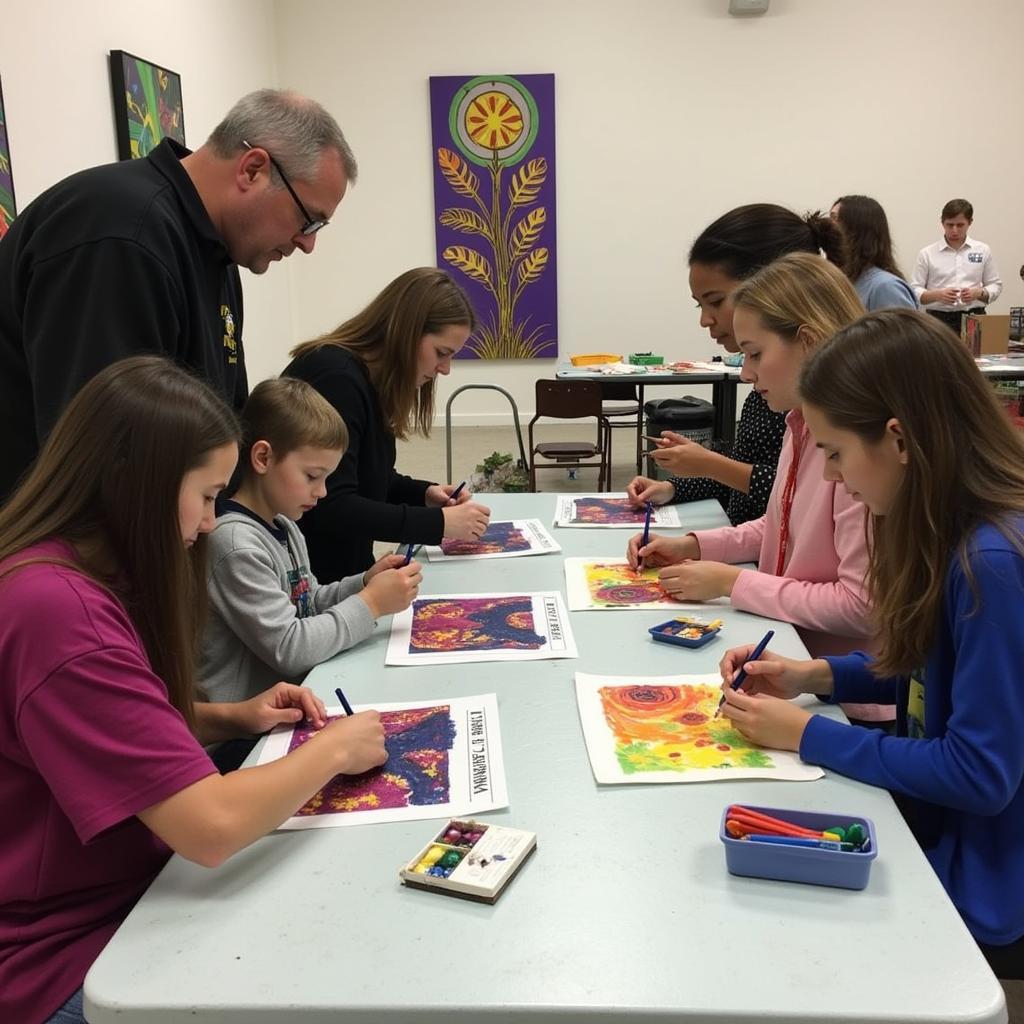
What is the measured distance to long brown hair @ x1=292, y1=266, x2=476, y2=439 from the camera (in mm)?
2104

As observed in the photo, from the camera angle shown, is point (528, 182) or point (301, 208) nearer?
point (301, 208)

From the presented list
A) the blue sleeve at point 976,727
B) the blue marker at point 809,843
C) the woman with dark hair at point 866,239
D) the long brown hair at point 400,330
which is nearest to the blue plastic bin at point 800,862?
the blue marker at point 809,843

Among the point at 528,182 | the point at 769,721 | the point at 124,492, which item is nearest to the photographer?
the point at 124,492

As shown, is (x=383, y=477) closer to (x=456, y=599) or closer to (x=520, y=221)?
(x=456, y=599)

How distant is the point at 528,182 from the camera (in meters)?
7.04

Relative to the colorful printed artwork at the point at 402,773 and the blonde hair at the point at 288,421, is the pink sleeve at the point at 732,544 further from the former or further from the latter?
the colorful printed artwork at the point at 402,773

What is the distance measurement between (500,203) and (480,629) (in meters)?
6.07

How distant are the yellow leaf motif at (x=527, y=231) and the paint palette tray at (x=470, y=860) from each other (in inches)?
259

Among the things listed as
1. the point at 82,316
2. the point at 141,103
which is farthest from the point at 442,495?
the point at 141,103

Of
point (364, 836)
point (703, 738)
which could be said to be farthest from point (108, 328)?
point (703, 738)

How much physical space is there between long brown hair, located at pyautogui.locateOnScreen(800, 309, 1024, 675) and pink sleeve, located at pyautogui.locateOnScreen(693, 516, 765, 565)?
30.0 inches

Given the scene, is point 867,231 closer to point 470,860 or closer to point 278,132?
point 278,132

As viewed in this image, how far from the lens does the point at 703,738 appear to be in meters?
1.14

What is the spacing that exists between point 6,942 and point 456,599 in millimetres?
913
